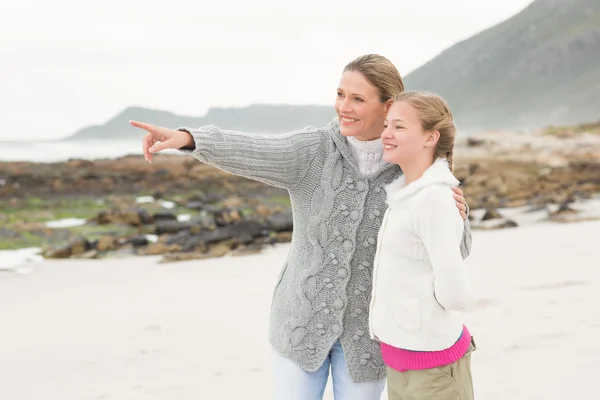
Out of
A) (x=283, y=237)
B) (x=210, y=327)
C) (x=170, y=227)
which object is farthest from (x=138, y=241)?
(x=210, y=327)

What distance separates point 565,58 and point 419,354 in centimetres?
6470

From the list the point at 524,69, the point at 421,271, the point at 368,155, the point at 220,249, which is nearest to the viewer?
the point at 421,271

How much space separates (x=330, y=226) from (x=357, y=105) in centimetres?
37

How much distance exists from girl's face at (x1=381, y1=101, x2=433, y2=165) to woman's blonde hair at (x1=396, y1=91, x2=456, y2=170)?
0.01m

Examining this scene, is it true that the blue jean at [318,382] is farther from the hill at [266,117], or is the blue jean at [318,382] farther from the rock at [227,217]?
the hill at [266,117]

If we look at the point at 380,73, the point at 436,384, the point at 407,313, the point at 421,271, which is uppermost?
the point at 380,73

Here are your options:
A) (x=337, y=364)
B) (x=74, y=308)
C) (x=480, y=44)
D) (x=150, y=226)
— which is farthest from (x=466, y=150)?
(x=480, y=44)

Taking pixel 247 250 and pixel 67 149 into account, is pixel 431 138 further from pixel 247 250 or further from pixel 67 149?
pixel 67 149

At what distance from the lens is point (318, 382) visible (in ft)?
7.39

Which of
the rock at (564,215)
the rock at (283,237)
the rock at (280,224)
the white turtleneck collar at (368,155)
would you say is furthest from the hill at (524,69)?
the white turtleneck collar at (368,155)

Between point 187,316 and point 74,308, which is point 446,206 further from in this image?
point 74,308

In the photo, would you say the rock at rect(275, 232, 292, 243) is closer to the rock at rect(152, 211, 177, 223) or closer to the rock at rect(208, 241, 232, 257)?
the rock at rect(208, 241, 232, 257)

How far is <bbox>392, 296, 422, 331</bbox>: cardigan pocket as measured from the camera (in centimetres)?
189

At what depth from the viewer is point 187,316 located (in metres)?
5.70
